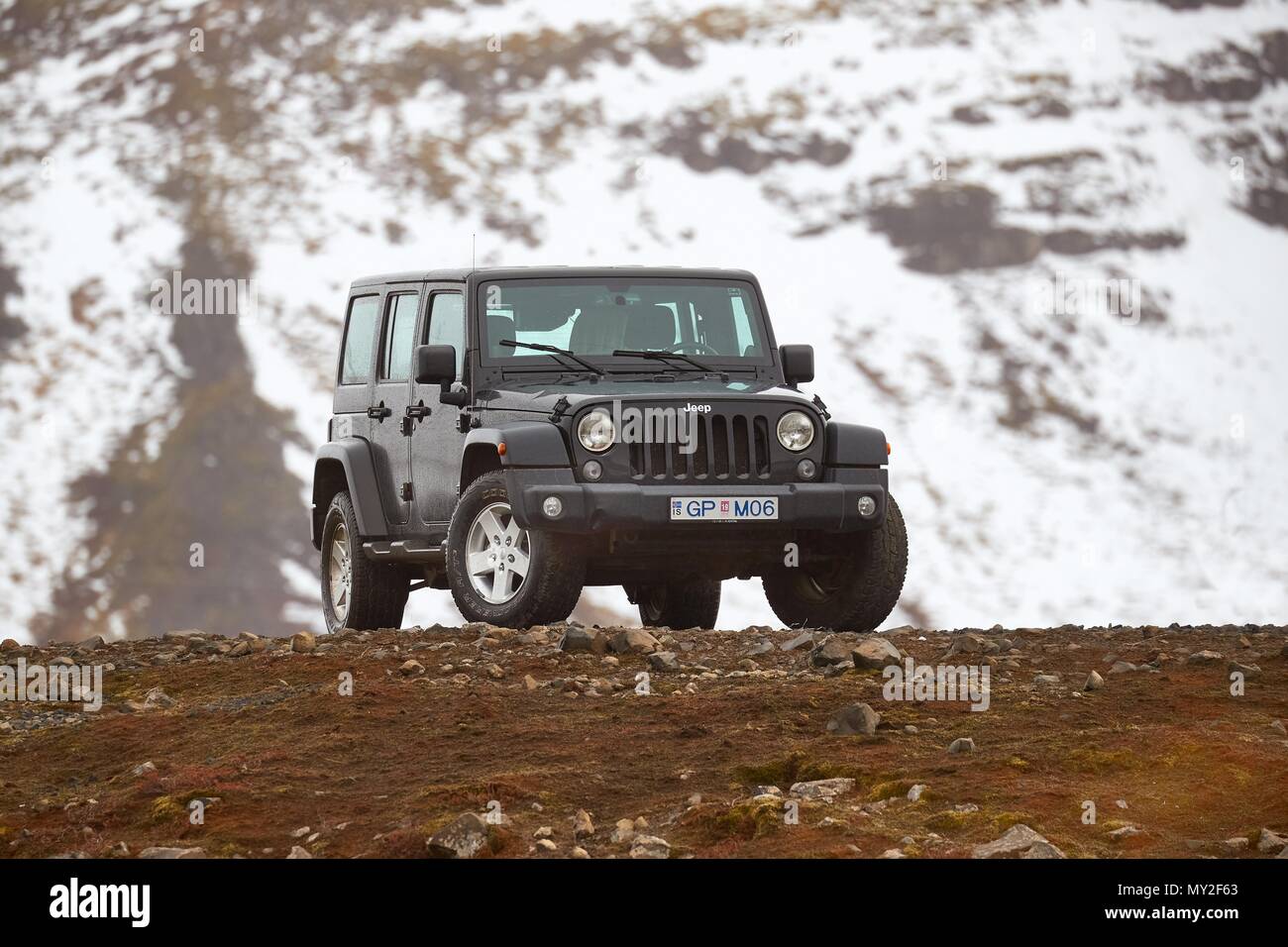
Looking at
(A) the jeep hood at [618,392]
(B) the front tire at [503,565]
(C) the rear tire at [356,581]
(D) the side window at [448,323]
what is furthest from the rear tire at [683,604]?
(B) the front tire at [503,565]

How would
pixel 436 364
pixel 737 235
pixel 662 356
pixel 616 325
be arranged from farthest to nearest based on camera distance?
pixel 737 235, pixel 616 325, pixel 662 356, pixel 436 364

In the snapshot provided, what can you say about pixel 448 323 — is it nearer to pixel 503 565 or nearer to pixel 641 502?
pixel 503 565

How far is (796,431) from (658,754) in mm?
3790

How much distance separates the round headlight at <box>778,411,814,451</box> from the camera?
11766 mm

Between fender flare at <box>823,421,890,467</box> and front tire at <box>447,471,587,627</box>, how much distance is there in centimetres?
170

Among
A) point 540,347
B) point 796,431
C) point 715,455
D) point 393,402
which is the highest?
point 540,347

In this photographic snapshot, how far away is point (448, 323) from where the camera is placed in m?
13.0

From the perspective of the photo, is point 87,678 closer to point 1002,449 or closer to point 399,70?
point 1002,449

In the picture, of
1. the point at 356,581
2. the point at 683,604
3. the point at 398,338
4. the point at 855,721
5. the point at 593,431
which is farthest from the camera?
the point at 683,604

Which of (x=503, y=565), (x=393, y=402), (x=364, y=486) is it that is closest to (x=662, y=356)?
(x=503, y=565)

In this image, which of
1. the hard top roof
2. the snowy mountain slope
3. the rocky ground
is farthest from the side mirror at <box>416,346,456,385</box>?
the snowy mountain slope

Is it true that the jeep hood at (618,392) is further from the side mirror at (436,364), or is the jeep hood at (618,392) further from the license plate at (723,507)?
the license plate at (723,507)
